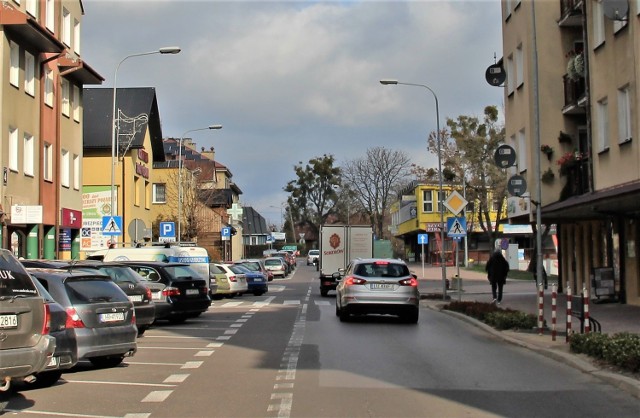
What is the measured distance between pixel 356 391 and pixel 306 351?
14.2 feet

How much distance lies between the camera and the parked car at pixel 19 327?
8031 mm

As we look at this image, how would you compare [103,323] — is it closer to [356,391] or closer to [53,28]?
[356,391]

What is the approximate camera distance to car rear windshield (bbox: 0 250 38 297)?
8.12m

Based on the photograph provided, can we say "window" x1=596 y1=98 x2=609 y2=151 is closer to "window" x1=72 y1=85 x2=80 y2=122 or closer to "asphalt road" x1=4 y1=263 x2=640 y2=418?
"asphalt road" x1=4 y1=263 x2=640 y2=418

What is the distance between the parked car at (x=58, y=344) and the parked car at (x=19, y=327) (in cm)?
121

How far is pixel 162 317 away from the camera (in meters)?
19.8

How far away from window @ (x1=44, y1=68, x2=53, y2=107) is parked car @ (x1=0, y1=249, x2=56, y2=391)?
24164 mm

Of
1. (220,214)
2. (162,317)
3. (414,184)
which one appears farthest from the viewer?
(414,184)

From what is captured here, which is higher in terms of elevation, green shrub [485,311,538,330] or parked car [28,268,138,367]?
parked car [28,268,138,367]

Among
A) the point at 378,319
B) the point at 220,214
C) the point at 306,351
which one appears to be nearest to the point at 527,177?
the point at 378,319

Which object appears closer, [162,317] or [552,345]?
[552,345]

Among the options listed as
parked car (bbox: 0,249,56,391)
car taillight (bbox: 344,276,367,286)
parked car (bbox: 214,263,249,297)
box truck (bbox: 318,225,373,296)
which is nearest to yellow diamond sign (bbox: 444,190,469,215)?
car taillight (bbox: 344,276,367,286)

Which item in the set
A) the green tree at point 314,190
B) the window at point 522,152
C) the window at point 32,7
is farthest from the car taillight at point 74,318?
the green tree at point 314,190

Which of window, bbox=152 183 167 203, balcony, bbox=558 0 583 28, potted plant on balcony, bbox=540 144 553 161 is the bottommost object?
potted plant on balcony, bbox=540 144 553 161
